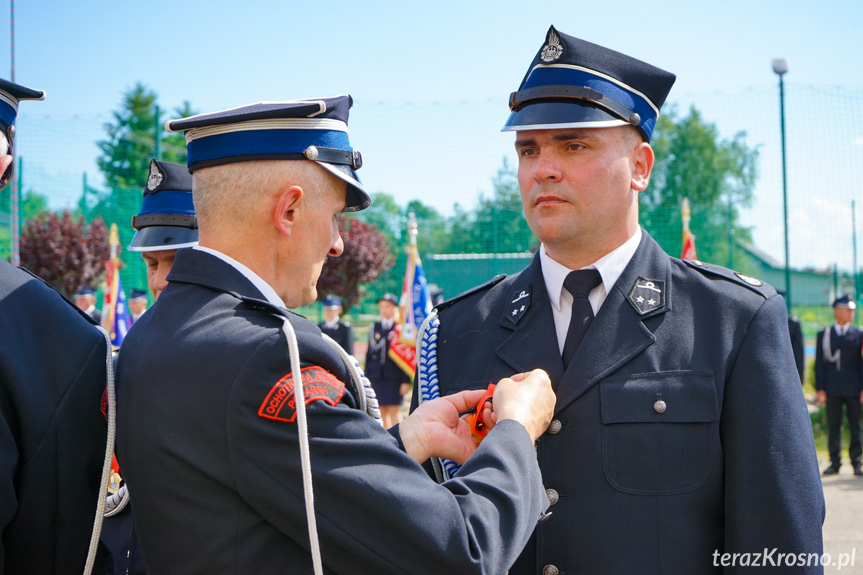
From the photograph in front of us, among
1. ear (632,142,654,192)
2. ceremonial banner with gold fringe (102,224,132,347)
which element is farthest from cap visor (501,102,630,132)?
ceremonial banner with gold fringe (102,224,132,347)

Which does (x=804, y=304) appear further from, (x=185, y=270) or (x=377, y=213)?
(x=185, y=270)

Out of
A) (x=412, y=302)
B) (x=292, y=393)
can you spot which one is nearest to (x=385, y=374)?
(x=412, y=302)

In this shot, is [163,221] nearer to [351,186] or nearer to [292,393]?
[351,186]

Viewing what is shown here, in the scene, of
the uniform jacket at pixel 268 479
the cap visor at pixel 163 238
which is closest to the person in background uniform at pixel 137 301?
the cap visor at pixel 163 238

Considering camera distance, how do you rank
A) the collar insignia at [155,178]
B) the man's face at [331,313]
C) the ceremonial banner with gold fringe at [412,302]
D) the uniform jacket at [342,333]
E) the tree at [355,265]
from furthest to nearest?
the tree at [355,265]
the man's face at [331,313]
the uniform jacket at [342,333]
the ceremonial banner with gold fringe at [412,302]
the collar insignia at [155,178]

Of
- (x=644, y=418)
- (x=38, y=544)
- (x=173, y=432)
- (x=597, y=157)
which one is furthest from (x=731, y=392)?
(x=38, y=544)

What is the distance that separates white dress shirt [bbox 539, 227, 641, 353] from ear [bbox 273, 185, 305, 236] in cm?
95

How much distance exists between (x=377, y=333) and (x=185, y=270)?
425 inches

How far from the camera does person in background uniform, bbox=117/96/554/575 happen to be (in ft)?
4.87

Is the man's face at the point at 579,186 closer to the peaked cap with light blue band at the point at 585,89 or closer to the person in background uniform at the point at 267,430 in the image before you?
the peaked cap with light blue band at the point at 585,89

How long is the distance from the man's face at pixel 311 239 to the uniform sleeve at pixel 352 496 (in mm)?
304

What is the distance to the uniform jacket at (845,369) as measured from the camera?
10.5m

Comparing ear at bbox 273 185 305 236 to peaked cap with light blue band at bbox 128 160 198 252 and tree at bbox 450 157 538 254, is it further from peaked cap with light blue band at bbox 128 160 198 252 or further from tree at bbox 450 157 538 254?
tree at bbox 450 157 538 254

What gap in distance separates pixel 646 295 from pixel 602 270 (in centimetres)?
15
